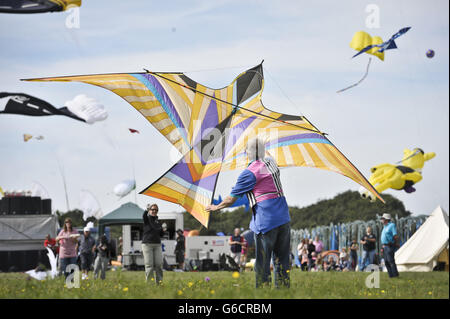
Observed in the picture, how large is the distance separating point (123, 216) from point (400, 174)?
35.1 feet

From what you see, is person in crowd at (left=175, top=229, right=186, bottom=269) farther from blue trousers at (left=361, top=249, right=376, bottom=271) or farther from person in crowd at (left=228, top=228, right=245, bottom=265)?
blue trousers at (left=361, top=249, right=376, bottom=271)

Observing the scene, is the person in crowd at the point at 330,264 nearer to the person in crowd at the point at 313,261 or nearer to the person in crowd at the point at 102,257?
the person in crowd at the point at 313,261

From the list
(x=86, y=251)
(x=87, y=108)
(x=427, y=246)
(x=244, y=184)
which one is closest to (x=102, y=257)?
(x=86, y=251)

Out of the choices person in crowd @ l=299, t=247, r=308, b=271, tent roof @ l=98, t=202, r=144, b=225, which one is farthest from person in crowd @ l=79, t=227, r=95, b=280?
tent roof @ l=98, t=202, r=144, b=225

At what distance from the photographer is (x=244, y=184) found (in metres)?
6.36

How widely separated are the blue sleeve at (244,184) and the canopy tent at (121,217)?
17.5 meters

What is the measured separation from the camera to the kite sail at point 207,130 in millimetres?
9625

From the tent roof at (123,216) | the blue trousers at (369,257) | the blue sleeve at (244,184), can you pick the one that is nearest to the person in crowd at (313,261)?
the blue trousers at (369,257)

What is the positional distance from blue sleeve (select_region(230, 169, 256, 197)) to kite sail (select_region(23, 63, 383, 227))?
2.84 meters

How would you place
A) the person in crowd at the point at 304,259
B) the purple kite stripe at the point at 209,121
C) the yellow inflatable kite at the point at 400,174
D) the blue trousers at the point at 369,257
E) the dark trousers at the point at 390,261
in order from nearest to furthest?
1. the purple kite stripe at the point at 209,121
2. the dark trousers at the point at 390,261
3. the blue trousers at the point at 369,257
4. the yellow inflatable kite at the point at 400,174
5. the person in crowd at the point at 304,259

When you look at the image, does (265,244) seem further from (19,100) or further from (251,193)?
(19,100)

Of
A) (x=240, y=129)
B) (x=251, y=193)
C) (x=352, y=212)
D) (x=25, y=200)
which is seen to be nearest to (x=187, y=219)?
(x=352, y=212)

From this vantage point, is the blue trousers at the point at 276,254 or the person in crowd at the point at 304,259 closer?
the blue trousers at the point at 276,254
